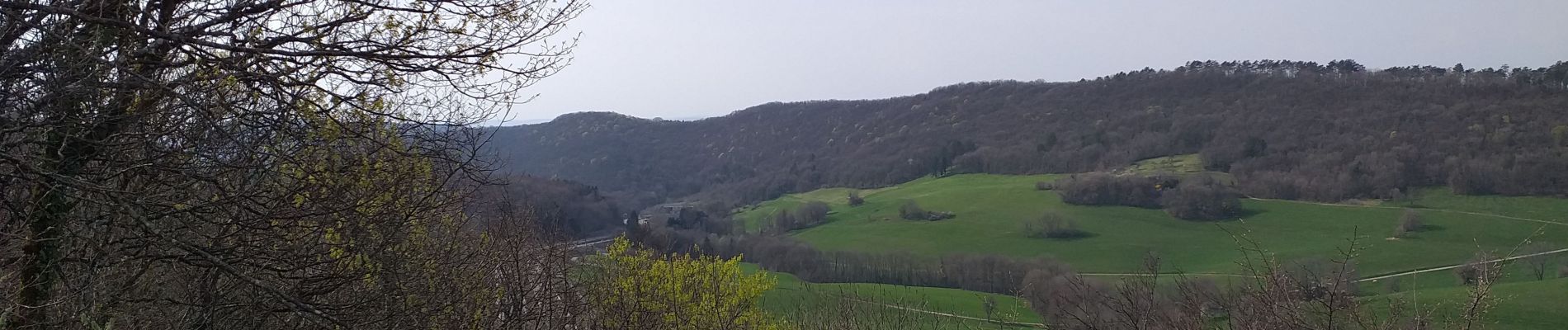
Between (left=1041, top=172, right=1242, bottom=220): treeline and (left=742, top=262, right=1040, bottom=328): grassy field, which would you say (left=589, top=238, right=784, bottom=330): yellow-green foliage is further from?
(left=1041, top=172, right=1242, bottom=220): treeline

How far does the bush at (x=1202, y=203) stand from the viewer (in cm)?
5984

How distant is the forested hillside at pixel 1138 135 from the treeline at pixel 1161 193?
5260mm

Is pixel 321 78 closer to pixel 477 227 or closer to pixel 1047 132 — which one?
pixel 477 227

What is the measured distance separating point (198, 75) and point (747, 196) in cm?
8871

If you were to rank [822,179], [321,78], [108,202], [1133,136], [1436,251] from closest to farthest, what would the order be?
[108,202], [321,78], [1436,251], [1133,136], [822,179]

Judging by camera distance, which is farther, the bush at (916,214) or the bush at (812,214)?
the bush at (812,214)

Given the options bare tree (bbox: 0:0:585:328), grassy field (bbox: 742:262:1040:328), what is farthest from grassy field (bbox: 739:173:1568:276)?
bare tree (bbox: 0:0:585:328)

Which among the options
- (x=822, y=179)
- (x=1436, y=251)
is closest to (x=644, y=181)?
(x=822, y=179)

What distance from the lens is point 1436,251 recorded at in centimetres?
4434

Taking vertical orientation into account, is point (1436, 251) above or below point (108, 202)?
below

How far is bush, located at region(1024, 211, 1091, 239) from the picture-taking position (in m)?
56.3

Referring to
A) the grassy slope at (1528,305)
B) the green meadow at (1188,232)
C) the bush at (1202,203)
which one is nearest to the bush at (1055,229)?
the green meadow at (1188,232)

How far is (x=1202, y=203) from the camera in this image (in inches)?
2400

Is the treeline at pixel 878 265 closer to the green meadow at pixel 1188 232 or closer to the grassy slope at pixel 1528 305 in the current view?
the green meadow at pixel 1188 232
